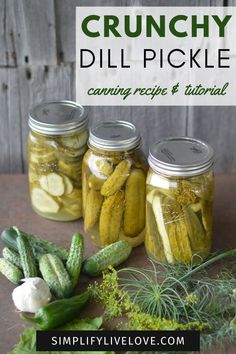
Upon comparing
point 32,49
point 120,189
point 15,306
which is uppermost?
point 32,49

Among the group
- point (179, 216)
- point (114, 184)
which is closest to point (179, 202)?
point (179, 216)

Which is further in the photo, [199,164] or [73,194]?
[73,194]

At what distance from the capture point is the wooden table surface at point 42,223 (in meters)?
1.29

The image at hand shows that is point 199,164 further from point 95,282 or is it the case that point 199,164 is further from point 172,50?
point 172,50

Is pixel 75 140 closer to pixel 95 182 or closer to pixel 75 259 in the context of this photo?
pixel 95 182

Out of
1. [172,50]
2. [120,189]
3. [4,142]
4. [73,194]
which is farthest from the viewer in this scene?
[4,142]

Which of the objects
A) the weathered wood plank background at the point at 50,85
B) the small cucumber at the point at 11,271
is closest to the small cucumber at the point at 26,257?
the small cucumber at the point at 11,271

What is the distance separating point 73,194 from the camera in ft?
4.93

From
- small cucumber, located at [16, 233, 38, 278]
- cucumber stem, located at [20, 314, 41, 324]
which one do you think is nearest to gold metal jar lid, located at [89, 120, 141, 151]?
small cucumber, located at [16, 233, 38, 278]

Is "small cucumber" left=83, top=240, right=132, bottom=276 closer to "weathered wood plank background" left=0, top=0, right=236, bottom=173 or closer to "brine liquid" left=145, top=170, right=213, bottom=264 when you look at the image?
"brine liquid" left=145, top=170, right=213, bottom=264

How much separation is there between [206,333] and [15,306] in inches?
12.5

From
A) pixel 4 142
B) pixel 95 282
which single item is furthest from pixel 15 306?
pixel 4 142

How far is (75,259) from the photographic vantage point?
1341 millimetres

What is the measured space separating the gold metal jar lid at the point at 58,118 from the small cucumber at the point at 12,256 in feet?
0.76
